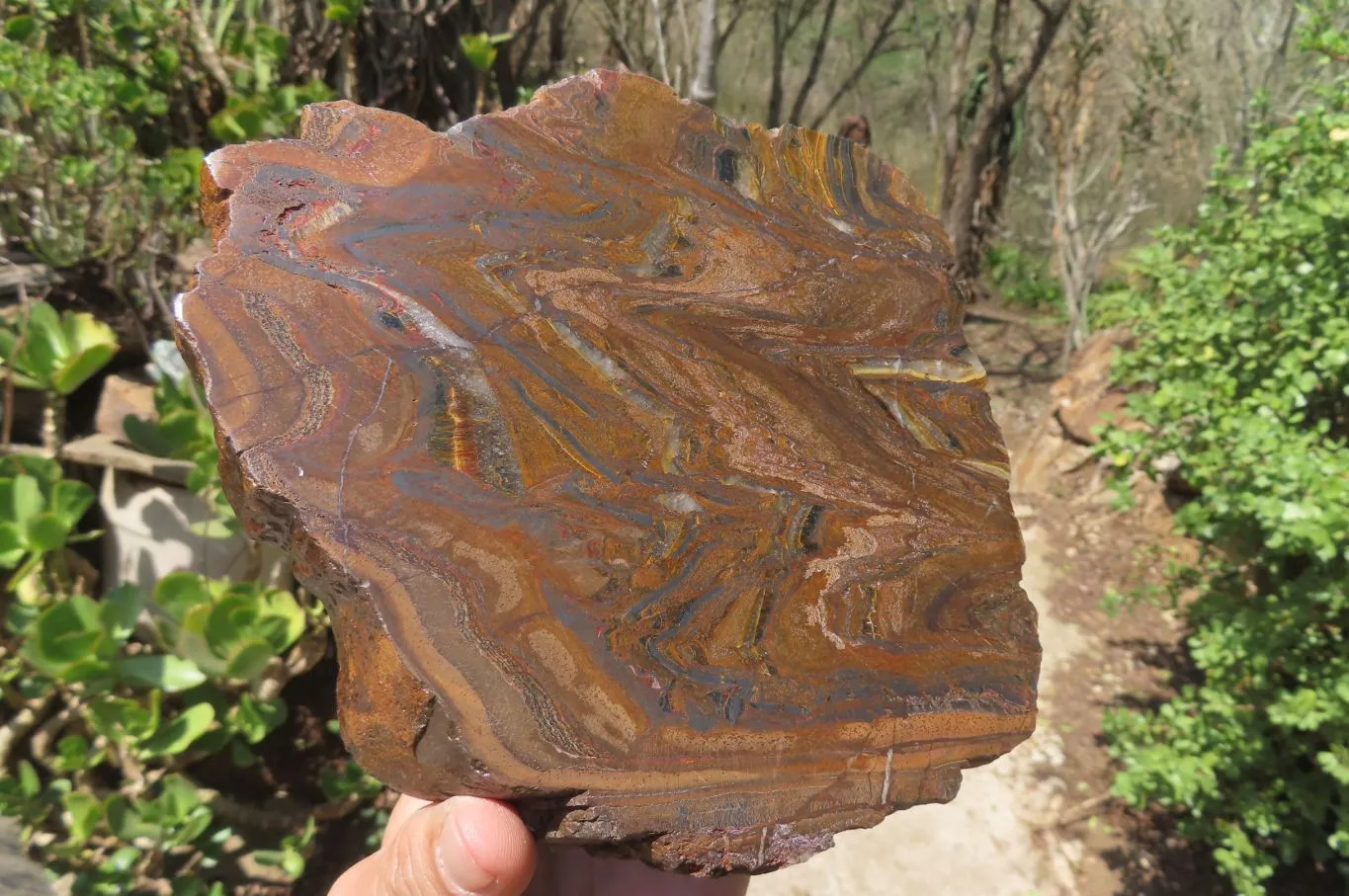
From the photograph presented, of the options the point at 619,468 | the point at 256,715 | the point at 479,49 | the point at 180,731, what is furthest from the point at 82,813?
the point at 479,49

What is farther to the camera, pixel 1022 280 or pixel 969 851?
pixel 1022 280

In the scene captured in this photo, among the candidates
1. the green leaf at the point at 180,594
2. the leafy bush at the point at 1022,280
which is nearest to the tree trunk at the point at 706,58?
the green leaf at the point at 180,594

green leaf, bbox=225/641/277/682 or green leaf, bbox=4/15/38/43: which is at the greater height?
green leaf, bbox=4/15/38/43

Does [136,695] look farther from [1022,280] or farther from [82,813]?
[1022,280]

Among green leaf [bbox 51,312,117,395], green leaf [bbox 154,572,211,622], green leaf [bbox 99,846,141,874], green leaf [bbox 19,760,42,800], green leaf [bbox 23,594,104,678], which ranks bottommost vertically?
green leaf [bbox 99,846,141,874]

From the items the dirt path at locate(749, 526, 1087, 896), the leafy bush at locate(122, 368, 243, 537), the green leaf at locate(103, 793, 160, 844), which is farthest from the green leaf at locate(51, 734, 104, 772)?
the dirt path at locate(749, 526, 1087, 896)

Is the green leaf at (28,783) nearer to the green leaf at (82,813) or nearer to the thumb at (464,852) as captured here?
the green leaf at (82,813)

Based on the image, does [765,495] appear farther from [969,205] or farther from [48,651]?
[969,205]

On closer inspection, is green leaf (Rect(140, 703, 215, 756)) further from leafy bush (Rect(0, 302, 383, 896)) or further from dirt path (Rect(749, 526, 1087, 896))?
dirt path (Rect(749, 526, 1087, 896))

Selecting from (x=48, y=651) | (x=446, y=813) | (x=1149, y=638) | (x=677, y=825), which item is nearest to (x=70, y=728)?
(x=48, y=651)
